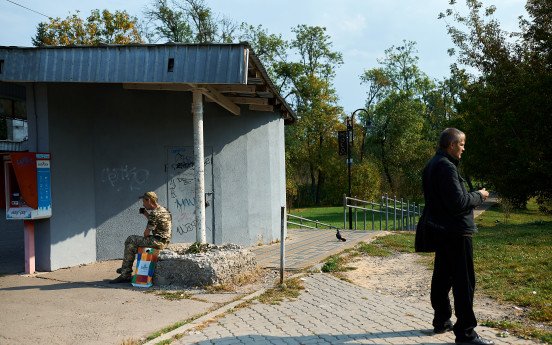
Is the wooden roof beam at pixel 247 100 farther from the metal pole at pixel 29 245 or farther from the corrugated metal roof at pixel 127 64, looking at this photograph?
the metal pole at pixel 29 245

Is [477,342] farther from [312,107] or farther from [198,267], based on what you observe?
[312,107]

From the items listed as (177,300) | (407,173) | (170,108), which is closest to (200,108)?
(170,108)

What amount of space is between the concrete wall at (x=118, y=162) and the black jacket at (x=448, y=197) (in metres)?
6.58

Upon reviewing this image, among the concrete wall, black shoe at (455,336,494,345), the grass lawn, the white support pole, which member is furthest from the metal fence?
black shoe at (455,336,494,345)

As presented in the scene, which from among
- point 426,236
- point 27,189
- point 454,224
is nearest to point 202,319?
point 426,236

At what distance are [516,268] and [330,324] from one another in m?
4.23

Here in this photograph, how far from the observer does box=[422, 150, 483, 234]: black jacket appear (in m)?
4.86

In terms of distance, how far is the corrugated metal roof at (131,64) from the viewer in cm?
765

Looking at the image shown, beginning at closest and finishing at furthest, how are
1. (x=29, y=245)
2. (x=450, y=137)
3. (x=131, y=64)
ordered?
1. (x=450, y=137)
2. (x=131, y=64)
3. (x=29, y=245)

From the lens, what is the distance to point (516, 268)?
28.0 feet

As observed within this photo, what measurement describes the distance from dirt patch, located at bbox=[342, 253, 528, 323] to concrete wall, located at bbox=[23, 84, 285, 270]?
3.23 meters

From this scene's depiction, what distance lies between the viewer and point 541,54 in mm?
22375

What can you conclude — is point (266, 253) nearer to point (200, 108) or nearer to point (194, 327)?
point (200, 108)

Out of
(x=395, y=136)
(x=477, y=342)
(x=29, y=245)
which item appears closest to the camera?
(x=477, y=342)
